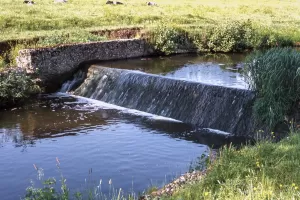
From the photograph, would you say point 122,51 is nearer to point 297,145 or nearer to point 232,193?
point 297,145

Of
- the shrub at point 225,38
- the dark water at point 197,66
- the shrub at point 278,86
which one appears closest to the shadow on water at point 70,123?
the shrub at point 278,86

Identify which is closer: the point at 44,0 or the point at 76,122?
the point at 76,122

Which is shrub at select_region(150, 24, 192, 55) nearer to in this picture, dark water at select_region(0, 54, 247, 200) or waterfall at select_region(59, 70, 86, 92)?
waterfall at select_region(59, 70, 86, 92)

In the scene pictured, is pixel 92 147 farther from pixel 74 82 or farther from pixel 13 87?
pixel 74 82

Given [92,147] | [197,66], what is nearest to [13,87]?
[92,147]

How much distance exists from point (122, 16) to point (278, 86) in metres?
20.3

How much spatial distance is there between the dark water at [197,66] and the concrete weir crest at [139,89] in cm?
92

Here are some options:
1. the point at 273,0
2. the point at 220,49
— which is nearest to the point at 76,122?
the point at 220,49

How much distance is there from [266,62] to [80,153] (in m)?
4.91

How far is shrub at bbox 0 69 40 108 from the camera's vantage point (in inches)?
596

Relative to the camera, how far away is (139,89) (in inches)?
607

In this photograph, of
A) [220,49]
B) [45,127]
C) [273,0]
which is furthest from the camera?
[273,0]

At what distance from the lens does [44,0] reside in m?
39.4

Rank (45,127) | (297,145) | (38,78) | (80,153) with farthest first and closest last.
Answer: (38,78) < (45,127) < (80,153) < (297,145)
